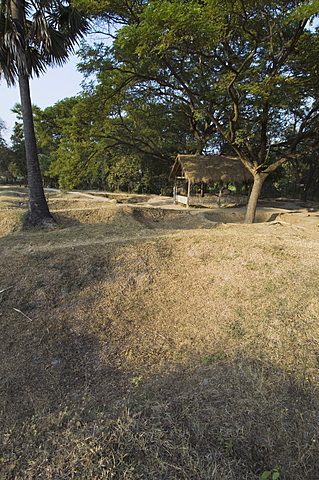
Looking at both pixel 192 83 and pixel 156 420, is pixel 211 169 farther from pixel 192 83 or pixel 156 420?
pixel 156 420

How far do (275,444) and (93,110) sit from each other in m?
12.2

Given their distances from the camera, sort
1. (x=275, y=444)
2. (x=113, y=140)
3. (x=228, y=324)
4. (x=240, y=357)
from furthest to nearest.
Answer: (x=113, y=140) → (x=228, y=324) → (x=240, y=357) → (x=275, y=444)

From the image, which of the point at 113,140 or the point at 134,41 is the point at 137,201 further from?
the point at 134,41

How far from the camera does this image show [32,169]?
8844mm

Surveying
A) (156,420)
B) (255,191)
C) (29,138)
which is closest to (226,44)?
(255,191)

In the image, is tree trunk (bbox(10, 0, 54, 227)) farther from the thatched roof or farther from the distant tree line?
the thatched roof

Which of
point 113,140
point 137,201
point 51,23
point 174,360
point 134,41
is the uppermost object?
point 51,23

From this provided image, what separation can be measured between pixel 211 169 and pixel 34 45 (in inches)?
415

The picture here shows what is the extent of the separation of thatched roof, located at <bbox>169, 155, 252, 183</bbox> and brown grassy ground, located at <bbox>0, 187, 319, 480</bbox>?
963cm

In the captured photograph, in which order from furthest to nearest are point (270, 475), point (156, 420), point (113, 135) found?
point (113, 135), point (156, 420), point (270, 475)

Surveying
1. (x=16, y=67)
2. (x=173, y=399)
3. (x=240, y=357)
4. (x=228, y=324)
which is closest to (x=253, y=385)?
(x=240, y=357)

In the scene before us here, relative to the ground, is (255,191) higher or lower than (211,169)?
lower

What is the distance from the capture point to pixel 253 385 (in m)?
2.79

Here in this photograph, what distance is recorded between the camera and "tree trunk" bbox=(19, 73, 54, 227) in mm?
8250
